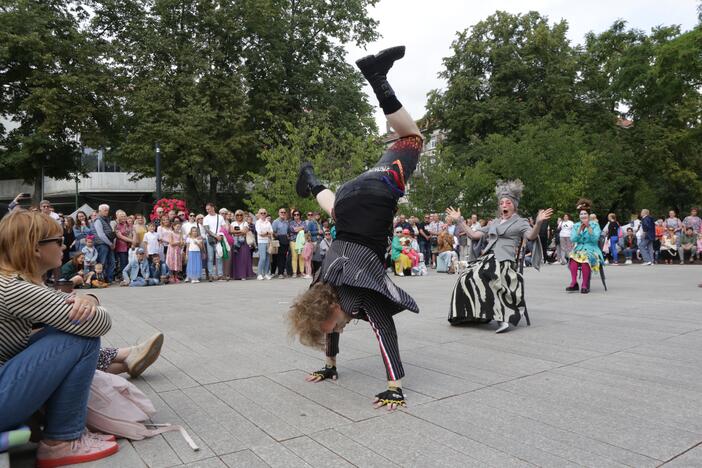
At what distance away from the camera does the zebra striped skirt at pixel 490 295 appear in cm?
662

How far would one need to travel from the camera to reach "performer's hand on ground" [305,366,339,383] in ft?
14.4

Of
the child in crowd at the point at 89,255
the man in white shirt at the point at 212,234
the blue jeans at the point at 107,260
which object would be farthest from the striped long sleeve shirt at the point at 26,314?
the man in white shirt at the point at 212,234

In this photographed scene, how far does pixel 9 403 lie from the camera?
2.69 m

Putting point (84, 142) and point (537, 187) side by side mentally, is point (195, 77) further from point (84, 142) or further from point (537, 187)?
point (537, 187)

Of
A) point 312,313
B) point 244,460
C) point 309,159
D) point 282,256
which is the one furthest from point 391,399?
point 309,159

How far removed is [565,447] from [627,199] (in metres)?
35.5

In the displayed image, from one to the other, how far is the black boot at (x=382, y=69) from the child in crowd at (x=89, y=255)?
11.4 m

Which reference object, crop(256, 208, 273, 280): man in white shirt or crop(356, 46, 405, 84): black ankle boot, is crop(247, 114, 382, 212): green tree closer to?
crop(256, 208, 273, 280): man in white shirt

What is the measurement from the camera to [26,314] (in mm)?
2717

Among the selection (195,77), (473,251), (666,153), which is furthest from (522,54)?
(473,251)

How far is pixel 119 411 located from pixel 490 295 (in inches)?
183

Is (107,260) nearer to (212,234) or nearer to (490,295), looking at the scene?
(212,234)

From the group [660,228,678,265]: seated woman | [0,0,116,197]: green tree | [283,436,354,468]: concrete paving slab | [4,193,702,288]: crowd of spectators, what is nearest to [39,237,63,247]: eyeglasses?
[283,436,354,468]: concrete paving slab

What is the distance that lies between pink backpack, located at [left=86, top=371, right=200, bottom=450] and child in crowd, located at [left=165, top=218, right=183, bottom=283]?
37.1ft
